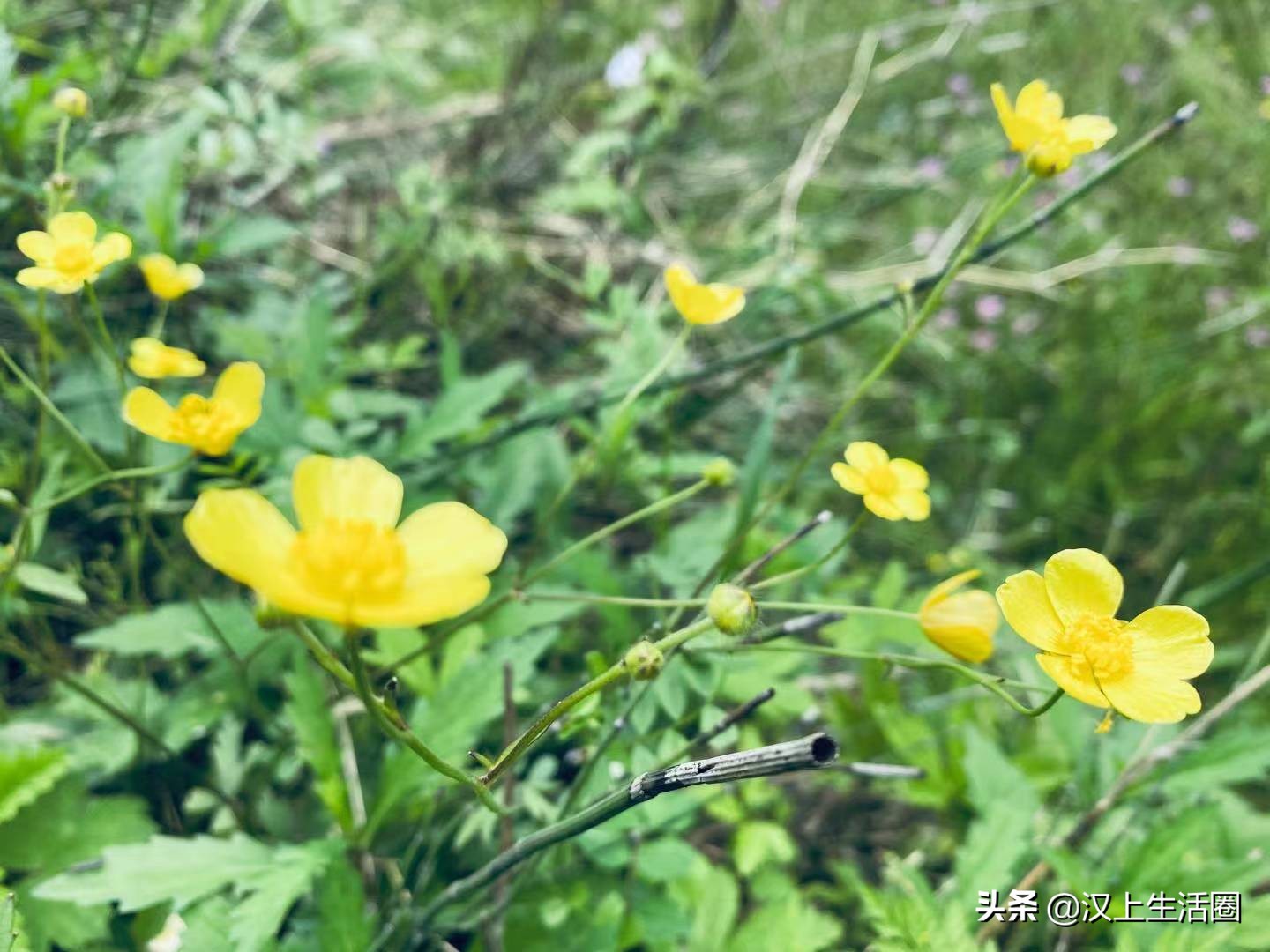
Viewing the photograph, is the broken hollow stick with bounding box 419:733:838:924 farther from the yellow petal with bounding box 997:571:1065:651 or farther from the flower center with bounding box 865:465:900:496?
the flower center with bounding box 865:465:900:496

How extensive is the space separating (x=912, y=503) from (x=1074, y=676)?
25 centimetres

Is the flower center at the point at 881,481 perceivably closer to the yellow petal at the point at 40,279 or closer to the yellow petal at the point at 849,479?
the yellow petal at the point at 849,479

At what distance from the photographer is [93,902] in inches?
36.2

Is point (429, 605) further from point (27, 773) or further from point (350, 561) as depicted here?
point (27, 773)

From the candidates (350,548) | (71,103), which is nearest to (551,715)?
(350,548)

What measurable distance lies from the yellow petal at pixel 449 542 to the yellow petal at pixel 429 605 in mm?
18

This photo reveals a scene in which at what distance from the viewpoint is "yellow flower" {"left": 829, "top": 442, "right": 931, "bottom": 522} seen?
909mm

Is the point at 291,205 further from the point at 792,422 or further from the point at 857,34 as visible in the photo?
the point at 857,34

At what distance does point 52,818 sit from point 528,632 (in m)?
0.65

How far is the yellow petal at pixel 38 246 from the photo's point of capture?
2.92 feet

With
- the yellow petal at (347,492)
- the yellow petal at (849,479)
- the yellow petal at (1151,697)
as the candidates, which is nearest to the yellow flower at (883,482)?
the yellow petal at (849,479)

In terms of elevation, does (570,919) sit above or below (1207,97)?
below

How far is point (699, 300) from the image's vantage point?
1.01 metres

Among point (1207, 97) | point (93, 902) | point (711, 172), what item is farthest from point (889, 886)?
point (1207, 97)
